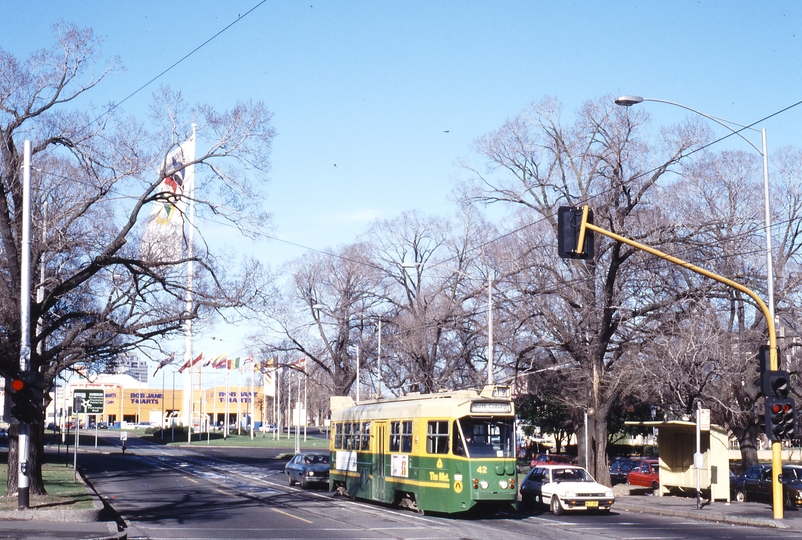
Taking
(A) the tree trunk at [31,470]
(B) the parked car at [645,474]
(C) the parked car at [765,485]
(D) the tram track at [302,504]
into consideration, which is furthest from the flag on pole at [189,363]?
(C) the parked car at [765,485]

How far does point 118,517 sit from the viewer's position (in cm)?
2278

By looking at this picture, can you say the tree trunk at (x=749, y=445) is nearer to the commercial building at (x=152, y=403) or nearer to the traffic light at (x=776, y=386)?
the traffic light at (x=776, y=386)

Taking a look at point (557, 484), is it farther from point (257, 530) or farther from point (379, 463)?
point (257, 530)

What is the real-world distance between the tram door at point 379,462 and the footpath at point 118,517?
729 cm

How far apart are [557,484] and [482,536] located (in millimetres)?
7433

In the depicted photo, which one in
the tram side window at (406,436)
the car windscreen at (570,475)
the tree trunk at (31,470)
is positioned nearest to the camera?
the tree trunk at (31,470)

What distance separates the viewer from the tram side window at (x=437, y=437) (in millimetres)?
23297

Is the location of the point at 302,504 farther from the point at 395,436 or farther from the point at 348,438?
the point at 395,436

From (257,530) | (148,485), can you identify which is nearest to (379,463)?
(257,530)

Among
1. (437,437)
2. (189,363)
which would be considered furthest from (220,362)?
(437,437)

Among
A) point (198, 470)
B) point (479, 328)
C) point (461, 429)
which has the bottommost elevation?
point (198, 470)

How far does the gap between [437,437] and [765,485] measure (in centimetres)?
1288

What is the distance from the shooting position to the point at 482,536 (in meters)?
19.6

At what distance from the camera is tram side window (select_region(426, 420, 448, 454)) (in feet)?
76.4
